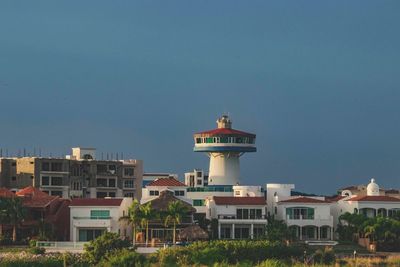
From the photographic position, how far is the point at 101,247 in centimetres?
6397

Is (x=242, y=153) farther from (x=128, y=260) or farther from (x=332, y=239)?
(x=128, y=260)

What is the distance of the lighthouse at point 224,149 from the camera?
9381 centimetres

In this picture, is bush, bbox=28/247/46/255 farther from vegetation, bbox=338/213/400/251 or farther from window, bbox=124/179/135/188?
window, bbox=124/179/135/188

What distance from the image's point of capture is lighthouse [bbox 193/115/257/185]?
9381cm

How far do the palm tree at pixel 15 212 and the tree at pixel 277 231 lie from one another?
17.2 m

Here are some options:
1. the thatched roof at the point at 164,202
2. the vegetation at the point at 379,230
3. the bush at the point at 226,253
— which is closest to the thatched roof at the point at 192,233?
the thatched roof at the point at 164,202

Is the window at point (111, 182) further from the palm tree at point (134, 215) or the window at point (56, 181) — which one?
the palm tree at point (134, 215)

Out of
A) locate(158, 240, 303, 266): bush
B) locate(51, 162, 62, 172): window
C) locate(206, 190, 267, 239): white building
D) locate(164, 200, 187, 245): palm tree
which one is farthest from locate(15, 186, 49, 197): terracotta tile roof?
locate(158, 240, 303, 266): bush

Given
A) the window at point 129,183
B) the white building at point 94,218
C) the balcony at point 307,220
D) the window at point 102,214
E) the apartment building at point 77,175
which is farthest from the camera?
the window at point 129,183

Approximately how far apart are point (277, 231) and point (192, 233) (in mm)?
6128

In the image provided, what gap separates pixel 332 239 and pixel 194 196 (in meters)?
13.3

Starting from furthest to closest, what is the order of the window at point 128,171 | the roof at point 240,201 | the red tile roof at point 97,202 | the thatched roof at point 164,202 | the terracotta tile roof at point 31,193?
the window at point 128,171
the terracotta tile roof at point 31,193
the roof at point 240,201
the red tile roof at point 97,202
the thatched roof at point 164,202

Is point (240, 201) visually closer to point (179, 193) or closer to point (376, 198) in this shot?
point (179, 193)

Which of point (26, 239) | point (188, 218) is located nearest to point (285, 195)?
point (188, 218)
